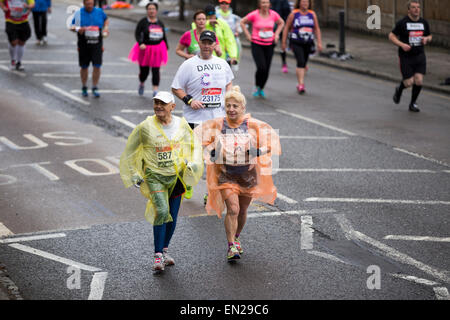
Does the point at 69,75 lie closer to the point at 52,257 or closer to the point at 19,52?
the point at 19,52

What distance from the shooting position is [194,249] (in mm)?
8398

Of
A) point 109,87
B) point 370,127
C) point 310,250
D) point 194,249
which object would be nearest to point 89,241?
point 194,249

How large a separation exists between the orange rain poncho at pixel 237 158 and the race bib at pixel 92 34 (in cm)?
873

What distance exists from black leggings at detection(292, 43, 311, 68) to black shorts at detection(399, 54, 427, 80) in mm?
2526

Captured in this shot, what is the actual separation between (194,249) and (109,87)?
407 inches

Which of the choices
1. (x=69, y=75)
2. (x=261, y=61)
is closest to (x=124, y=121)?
(x=261, y=61)

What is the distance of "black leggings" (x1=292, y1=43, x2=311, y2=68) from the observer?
17625 mm

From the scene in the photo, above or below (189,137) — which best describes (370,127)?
below

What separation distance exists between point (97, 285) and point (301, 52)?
11.3 m

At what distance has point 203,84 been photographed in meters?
9.83

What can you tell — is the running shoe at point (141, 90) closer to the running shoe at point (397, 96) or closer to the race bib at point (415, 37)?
the running shoe at point (397, 96)

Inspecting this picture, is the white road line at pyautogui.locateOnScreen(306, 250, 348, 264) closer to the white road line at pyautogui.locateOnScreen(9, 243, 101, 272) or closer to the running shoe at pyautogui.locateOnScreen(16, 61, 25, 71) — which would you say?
the white road line at pyautogui.locateOnScreen(9, 243, 101, 272)

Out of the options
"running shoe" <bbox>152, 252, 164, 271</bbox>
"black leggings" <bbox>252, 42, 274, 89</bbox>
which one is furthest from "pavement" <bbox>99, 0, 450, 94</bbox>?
"running shoe" <bbox>152, 252, 164, 271</bbox>
